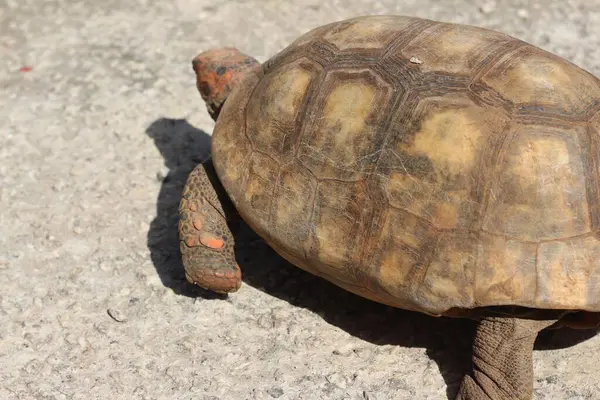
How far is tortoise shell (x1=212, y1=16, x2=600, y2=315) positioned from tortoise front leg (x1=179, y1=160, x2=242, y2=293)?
0.91 feet

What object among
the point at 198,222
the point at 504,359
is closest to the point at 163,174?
the point at 198,222

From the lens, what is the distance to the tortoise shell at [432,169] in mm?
3062

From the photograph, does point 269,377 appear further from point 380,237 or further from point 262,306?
point 380,237

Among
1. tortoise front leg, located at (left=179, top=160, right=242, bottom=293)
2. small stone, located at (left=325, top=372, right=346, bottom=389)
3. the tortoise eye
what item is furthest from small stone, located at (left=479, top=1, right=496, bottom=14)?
small stone, located at (left=325, top=372, right=346, bottom=389)

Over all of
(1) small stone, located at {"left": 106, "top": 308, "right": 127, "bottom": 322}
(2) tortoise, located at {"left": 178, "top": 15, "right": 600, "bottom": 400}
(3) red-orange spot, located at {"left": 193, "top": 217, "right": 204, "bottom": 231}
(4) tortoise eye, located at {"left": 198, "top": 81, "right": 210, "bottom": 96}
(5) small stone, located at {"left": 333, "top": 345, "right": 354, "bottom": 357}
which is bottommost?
(1) small stone, located at {"left": 106, "top": 308, "right": 127, "bottom": 322}

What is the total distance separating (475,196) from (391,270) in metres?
0.45

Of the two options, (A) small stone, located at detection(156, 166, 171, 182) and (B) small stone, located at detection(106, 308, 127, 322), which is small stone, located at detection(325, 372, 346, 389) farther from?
(A) small stone, located at detection(156, 166, 171, 182)

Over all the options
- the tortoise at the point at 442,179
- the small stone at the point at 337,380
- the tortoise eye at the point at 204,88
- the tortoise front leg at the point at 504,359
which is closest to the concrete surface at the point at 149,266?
the small stone at the point at 337,380

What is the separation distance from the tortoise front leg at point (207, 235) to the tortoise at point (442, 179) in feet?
0.11

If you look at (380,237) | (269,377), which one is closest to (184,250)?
(269,377)

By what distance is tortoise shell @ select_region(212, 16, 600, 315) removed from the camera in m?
3.06

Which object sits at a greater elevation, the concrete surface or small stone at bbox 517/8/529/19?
small stone at bbox 517/8/529/19

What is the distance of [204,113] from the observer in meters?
5.36

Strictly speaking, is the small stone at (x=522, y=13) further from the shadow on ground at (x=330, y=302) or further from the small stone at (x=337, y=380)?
the small stone at (x=337, y=380)
